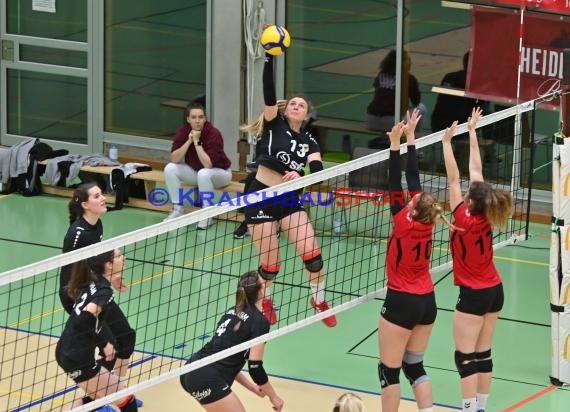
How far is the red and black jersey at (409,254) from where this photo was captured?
29.6ft

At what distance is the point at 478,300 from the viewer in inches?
372

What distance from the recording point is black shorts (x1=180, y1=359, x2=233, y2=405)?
8.86m

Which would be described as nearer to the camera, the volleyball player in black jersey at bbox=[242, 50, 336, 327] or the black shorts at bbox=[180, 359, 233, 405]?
the black shorts at bbox=[180, 359, 233, 405]

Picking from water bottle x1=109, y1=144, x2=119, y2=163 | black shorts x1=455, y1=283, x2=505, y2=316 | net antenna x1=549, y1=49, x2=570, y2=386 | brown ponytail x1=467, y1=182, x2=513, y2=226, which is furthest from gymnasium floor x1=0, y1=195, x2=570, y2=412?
water bottle x1=109, y1=144, x2=119, y2=163

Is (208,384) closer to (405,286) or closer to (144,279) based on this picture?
(405,286)

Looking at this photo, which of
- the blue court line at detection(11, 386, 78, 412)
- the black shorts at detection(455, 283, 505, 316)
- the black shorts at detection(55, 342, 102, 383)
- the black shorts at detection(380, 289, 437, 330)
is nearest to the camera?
the black shorts at detection(55, 342, 102, 383)

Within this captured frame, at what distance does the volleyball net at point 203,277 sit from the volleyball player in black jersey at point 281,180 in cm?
25

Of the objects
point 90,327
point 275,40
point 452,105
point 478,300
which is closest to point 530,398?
point 478,300

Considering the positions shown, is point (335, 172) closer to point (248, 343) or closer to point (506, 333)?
point (248, 343)

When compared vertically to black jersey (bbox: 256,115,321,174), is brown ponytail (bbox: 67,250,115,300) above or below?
below

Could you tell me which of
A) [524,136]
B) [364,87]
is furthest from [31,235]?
[524,136]

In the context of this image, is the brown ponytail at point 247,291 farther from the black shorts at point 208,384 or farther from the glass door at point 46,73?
the glass door at point 46,73

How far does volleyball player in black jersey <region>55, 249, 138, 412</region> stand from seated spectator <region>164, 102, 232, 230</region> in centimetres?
624

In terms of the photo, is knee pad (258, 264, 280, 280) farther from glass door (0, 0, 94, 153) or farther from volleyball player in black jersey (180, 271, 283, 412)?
glass door (0, 0, 94, 153)
